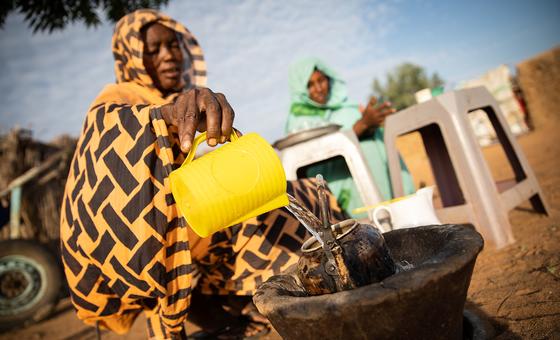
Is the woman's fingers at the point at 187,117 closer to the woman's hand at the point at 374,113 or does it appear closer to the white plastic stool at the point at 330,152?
the white plastic stool at the point at 330,152

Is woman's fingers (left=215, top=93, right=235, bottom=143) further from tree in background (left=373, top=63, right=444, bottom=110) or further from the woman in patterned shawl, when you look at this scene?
tree in background (left=373, top=63, right=444, bottom=110)

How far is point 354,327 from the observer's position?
0.69m

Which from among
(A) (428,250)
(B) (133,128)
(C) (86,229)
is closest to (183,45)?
(B) (133,128)

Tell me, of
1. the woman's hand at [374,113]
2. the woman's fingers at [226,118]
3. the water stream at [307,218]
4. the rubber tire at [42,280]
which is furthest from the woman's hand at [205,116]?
A: the rubber tire at [42,280]

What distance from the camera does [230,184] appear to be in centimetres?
80

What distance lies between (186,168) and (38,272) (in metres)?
4.35

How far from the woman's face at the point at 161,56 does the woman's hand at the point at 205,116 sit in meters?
1.23

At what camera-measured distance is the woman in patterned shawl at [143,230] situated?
1.20m

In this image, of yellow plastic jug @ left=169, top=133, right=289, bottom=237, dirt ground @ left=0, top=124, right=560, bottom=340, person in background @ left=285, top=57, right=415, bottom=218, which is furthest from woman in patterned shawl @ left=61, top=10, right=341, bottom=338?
person in background @ left=285, top=57, right=415, bottom=218

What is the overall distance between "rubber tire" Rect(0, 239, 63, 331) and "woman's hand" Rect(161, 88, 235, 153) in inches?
162

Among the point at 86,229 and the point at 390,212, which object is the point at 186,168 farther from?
the point at 390,212

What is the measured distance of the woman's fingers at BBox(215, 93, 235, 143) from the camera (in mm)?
946

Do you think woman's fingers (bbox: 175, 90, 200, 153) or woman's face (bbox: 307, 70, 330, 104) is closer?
woman's fingers (bbox: 175, 90, 200, 153)

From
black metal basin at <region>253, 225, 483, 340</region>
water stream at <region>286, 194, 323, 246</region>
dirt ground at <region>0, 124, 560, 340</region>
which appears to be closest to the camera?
black metal basin at <region>253, 225, 483, 340</region>
